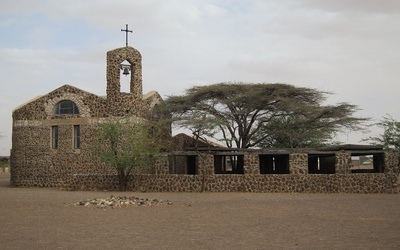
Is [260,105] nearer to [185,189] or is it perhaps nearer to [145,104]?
[145,104]

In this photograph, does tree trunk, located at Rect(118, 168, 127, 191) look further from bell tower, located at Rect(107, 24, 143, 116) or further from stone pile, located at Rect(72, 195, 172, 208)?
stone pile, located at Rect(72, 195, 172, 208)

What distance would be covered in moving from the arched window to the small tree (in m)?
3.45

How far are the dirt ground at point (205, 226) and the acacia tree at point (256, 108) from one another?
13.5 metres

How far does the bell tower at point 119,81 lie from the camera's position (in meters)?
30.1

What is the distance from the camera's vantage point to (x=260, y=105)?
3219 cm

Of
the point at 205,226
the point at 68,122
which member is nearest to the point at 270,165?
the point at 68,122

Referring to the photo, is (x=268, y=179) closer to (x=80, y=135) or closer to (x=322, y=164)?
(x=80, y=135)

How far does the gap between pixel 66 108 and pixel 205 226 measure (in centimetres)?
2091

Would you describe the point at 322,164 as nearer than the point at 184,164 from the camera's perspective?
No

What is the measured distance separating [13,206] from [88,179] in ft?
31.9

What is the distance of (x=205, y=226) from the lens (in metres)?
12.3

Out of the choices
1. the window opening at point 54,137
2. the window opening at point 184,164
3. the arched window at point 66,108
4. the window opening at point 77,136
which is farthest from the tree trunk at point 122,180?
the window opening at point 184,164

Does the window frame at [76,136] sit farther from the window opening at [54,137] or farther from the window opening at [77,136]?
the window opening at [54,137]

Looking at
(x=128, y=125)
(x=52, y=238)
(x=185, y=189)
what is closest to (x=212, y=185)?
(x=185, y=189)
